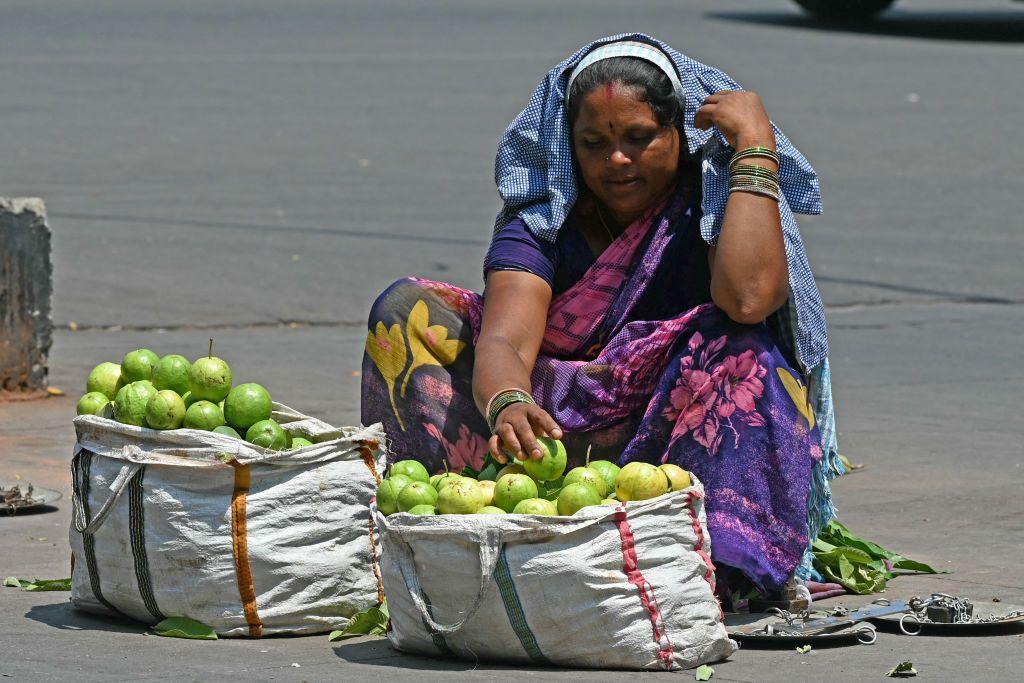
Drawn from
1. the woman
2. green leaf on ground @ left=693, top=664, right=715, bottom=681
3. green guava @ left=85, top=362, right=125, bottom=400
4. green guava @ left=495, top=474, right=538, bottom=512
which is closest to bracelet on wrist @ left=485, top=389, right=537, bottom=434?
the woman

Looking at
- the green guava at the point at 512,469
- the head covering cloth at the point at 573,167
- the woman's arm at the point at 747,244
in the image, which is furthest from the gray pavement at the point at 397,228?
the head covering cloth at the point at 573,167

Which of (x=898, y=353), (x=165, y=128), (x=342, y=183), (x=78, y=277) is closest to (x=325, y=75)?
(x=165, y=128)

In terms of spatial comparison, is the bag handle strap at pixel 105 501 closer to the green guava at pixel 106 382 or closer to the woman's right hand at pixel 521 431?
the green guava at pixel 106 382

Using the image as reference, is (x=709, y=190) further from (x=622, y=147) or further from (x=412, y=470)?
(x=412, y=470)

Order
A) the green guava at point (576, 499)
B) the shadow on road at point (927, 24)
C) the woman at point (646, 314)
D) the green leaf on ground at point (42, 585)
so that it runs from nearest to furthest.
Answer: the green guava at point (576, 499) → the woman at point (646, 314) → the green leaf on ground at point (42, 585) → the shadow on road at point (927, 24)

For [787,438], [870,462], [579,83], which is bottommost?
[870,462]

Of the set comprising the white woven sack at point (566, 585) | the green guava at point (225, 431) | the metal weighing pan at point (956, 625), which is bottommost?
the metal weighing pan at point (956, 625)

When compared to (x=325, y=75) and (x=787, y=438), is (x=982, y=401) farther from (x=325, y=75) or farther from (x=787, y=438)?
(x=325, y=75)

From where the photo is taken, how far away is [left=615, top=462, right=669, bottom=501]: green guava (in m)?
3.59

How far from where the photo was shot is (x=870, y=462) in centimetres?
586

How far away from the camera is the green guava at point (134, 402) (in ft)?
12.7

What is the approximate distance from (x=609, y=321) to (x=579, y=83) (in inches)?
22.3

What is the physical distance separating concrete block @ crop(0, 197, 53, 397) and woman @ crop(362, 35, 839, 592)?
2847mm

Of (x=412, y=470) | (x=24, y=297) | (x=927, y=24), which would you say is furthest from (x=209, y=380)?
(x=927, y=24)
